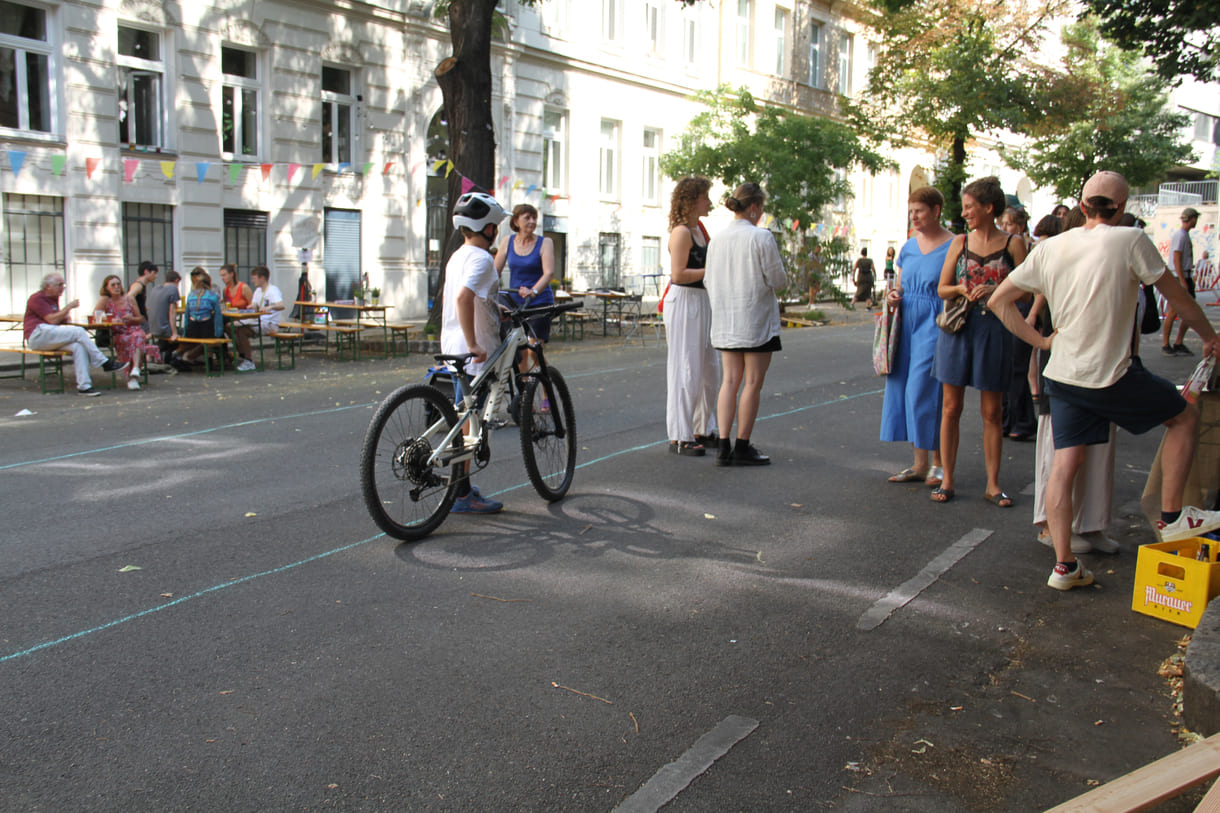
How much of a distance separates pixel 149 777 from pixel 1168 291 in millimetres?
4408

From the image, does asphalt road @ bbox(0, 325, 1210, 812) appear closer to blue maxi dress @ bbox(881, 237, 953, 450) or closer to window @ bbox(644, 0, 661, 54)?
blue maxi dress @ bbox(881, 237, 953, 450)

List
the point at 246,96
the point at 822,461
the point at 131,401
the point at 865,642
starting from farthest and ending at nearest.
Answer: the point at 246,96 < the point at 131,401 < the point at 822,461 < the point at 865,642

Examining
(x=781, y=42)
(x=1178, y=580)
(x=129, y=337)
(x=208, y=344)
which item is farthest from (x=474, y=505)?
(x=781, y=42)

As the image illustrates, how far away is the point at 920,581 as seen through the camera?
5.30 m

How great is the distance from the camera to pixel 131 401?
11953 millimetres

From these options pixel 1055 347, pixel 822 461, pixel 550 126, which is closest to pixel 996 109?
pixel 550 126

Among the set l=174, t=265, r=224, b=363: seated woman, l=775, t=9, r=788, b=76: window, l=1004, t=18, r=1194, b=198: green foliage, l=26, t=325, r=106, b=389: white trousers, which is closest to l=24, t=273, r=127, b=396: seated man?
l=26, t=325, r=106, b=389: white trousers

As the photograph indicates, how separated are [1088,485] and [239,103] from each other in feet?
59.4

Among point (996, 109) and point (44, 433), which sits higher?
point (996, 109)

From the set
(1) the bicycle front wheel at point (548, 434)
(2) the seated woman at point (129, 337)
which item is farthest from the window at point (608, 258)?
(1) the bicycle front wheel at point (548, 434)

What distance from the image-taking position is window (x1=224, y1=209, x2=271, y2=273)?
20.0 meters

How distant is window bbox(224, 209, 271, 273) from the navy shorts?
16.1 meters

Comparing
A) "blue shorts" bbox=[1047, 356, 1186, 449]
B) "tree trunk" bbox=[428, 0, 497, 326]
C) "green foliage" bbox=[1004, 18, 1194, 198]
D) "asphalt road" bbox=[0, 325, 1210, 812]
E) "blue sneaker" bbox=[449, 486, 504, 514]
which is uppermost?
"green foliage" bbox=[1004, 18, 1194, 198]

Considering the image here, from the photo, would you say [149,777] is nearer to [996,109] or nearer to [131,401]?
[131,401]
